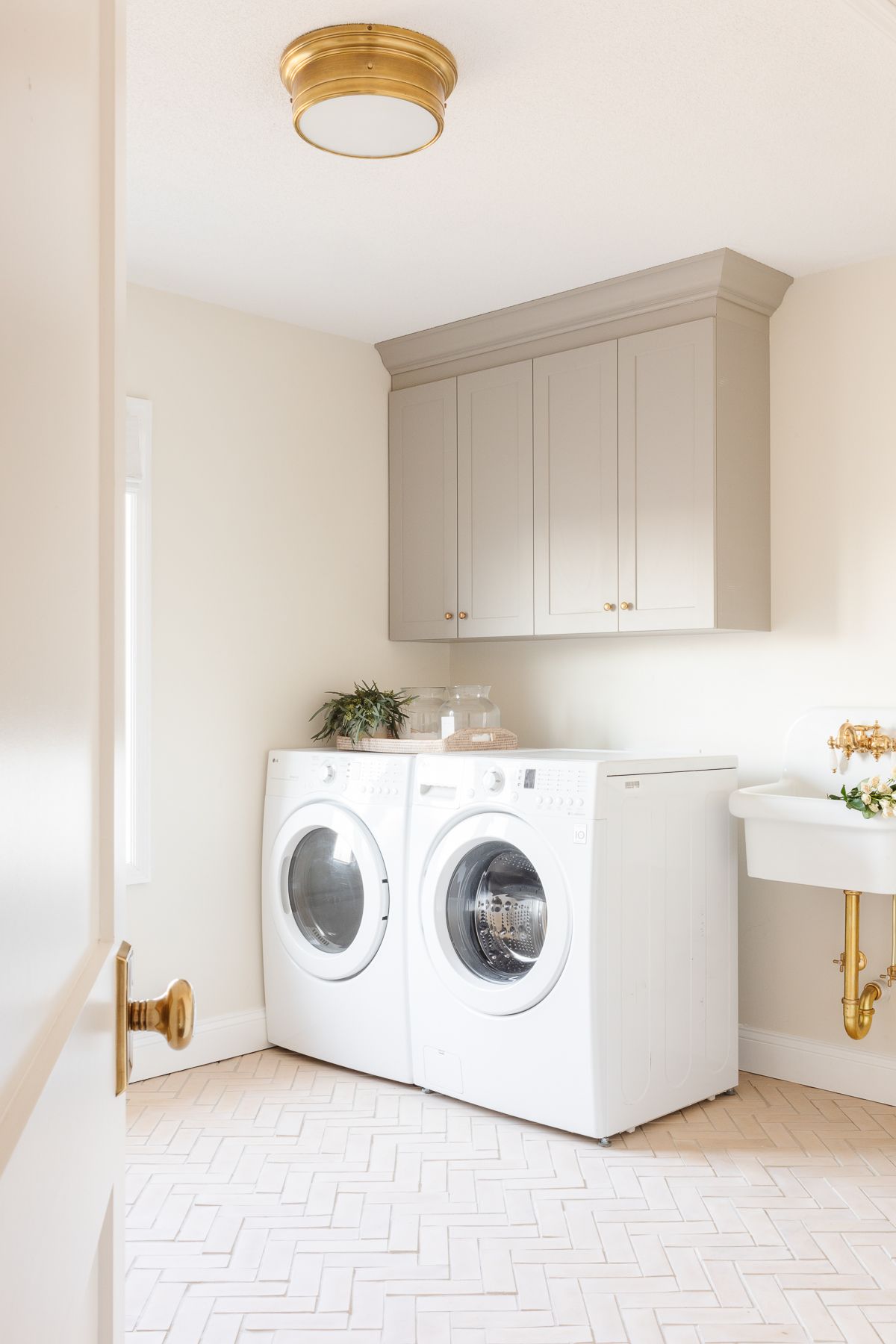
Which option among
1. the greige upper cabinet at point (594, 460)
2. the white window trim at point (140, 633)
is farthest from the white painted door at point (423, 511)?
the white window trim at point (140, 633)

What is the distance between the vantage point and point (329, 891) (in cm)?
367

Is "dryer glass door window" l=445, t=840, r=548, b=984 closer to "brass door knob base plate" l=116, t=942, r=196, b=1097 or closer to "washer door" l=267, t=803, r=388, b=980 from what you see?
"washer door" l=267, t=803, r=388, b=980

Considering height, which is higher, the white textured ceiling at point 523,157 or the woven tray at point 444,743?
the white textured ceiling at point 523,157

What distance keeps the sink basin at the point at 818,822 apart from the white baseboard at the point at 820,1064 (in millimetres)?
667

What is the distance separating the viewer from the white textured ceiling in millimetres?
2154

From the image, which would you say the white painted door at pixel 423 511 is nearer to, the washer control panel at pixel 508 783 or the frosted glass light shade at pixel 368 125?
the washer control panel at pixel 508 783

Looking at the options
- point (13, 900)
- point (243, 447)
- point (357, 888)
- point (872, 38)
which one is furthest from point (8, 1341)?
point (243, 447)

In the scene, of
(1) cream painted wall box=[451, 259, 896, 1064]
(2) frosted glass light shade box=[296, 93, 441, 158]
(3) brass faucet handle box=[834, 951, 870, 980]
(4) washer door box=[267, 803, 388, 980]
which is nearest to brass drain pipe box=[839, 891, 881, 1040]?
(3) brass faucet handle box=[834, 951, 870, 980]

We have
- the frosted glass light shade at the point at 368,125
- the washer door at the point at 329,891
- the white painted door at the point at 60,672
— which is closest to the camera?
the white painted door at the point at 60,672

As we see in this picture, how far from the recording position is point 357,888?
357 cm

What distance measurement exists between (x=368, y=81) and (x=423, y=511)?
6.66ft

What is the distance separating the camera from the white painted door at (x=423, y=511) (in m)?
4.09

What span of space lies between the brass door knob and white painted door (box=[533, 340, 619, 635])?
2852 millimetres

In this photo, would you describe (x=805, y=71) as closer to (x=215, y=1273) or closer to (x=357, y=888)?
(x=357, y=888)
